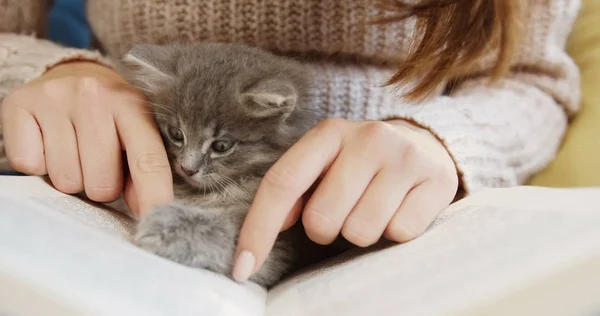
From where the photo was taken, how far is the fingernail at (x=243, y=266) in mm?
598

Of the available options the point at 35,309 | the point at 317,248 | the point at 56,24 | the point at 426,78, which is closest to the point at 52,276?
the point at 35,309

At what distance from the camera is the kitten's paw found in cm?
60

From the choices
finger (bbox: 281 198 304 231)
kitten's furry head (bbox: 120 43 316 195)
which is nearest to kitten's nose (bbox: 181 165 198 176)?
kitten's furry head (bbox: 120 43 316 195)

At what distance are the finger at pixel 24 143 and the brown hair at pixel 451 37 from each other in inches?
19.6

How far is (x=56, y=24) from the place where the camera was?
136 centimetres

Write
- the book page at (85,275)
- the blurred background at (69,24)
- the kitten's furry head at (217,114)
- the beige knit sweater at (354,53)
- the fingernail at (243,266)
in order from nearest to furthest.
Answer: the book page at (85,275)
the fingernail at (243,266)
the kitten's furry head at (217,114)
the beige knit sweater at (354,53)
the blurred background at (69,24)

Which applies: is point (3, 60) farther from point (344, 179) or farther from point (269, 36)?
point (344, 179)

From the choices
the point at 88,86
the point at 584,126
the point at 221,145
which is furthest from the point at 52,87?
the point at 584,126

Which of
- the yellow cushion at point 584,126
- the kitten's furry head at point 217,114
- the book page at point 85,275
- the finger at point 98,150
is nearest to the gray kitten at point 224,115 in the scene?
the kitten's furry head at point 217,114

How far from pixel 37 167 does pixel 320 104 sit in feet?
1.59

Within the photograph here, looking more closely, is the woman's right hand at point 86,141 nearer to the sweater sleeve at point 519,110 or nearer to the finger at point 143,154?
the finger at point 143,154

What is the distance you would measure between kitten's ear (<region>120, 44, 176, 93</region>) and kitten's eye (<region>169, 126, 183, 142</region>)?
7 cm

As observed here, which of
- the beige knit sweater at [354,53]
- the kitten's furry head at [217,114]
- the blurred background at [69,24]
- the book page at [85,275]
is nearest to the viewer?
the book page at [85,275]

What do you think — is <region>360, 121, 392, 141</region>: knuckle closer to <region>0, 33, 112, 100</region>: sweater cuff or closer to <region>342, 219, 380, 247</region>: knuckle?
<region>342, 219, 380, 247</region>: knuckle
